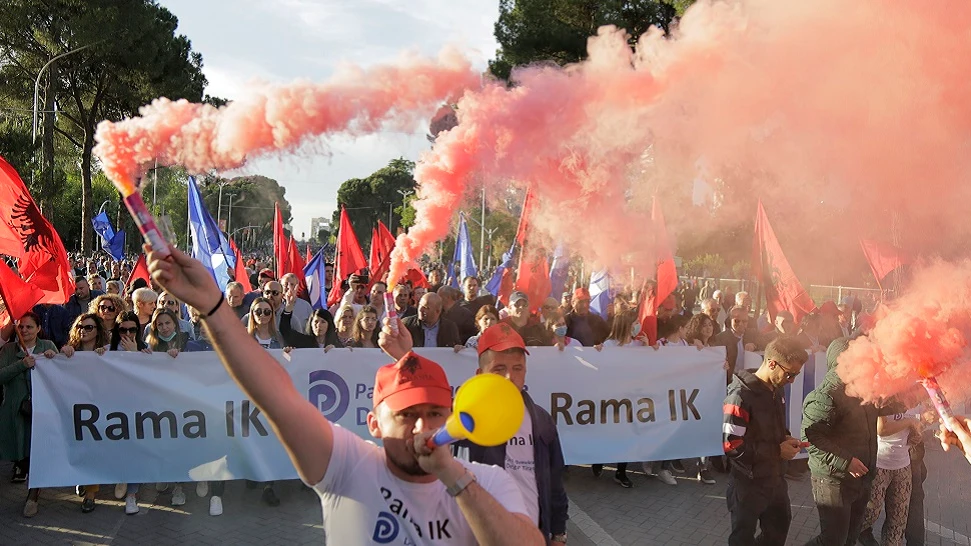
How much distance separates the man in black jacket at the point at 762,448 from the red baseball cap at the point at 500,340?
1830 millimetres

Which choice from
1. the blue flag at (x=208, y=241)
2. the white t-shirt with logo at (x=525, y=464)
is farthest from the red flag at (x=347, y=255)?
the white t-shirt with logo at (x=525, y=464)

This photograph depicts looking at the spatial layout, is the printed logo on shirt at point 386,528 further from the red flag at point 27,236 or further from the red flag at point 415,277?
the red flag at point 415,277

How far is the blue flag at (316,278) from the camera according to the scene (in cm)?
1271

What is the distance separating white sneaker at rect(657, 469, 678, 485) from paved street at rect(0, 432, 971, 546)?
3.9 inches

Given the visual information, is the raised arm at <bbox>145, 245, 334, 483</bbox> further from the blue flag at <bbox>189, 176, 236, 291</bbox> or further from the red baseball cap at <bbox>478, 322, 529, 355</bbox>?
the blue flag at <bbox>189, 176, 236, 291</bbox>

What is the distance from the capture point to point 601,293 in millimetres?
10336

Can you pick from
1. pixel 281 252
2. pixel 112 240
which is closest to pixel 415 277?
pixel 281 252

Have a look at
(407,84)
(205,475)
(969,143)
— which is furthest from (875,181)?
(205,475)

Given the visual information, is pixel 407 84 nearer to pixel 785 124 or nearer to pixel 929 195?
pixel 785 124

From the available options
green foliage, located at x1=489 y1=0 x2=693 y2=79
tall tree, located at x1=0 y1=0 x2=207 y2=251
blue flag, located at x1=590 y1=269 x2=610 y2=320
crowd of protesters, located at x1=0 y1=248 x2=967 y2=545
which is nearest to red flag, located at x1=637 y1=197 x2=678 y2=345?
crowd of protesters, located at x1=0 y1=248 x2=967 y2=545

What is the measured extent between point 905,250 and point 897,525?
229 centimetres

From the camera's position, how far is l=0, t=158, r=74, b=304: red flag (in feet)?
24.0

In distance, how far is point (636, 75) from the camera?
21.0ft

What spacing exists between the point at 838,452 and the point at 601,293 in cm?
590
